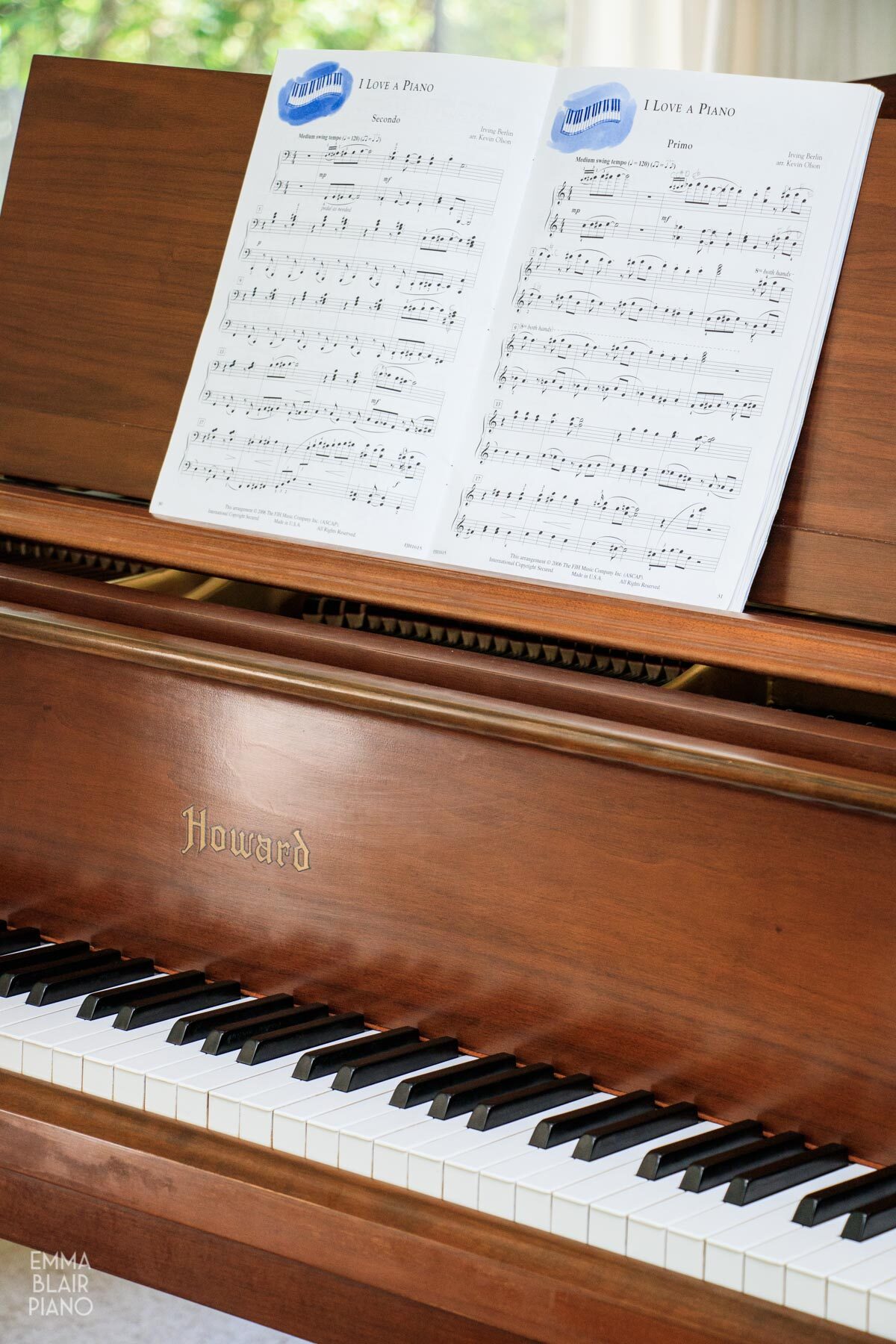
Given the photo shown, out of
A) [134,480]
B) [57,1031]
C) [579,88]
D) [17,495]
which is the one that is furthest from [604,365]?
[57,1031]

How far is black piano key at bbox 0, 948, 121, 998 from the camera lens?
1.70 meters

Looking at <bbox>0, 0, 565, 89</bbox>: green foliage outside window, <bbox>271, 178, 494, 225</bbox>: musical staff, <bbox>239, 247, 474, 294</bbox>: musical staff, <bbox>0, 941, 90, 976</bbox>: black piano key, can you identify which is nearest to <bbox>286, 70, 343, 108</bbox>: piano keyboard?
<bbox>271, 178, 494, 225</bbox>: musical staff

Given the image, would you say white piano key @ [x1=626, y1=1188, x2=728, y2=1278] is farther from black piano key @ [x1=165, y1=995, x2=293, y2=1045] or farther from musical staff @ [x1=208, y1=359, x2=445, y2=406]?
musical staff @ [x1=208, y1=359, x2=445, y2=406]

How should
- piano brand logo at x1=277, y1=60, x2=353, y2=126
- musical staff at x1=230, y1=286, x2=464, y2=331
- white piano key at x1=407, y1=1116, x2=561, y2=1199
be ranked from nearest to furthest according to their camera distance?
1. white piano key at x1=407, y1=1116, x2=561, y2=1199
2. musical staff at x1=230, y1=286, x2=464, y2=331
3. piano brand logo at x1=277, y1=60, x2=353, y2=126

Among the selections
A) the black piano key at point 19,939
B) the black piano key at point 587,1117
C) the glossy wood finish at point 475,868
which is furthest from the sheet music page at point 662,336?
the black piano key at point 19,939

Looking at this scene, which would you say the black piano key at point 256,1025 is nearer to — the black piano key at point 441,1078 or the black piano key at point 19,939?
the black piano key at point 441,1078

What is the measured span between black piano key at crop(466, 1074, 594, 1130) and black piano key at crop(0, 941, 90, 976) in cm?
61

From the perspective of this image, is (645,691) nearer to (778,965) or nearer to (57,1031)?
(778,965)

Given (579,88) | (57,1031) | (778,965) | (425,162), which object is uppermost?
(579,88)

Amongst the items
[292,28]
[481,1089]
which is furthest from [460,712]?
[292,28]

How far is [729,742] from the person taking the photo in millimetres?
1458

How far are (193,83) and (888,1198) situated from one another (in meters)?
1.73

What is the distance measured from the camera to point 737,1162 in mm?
1320

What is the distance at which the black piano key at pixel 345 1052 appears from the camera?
4.94ft
